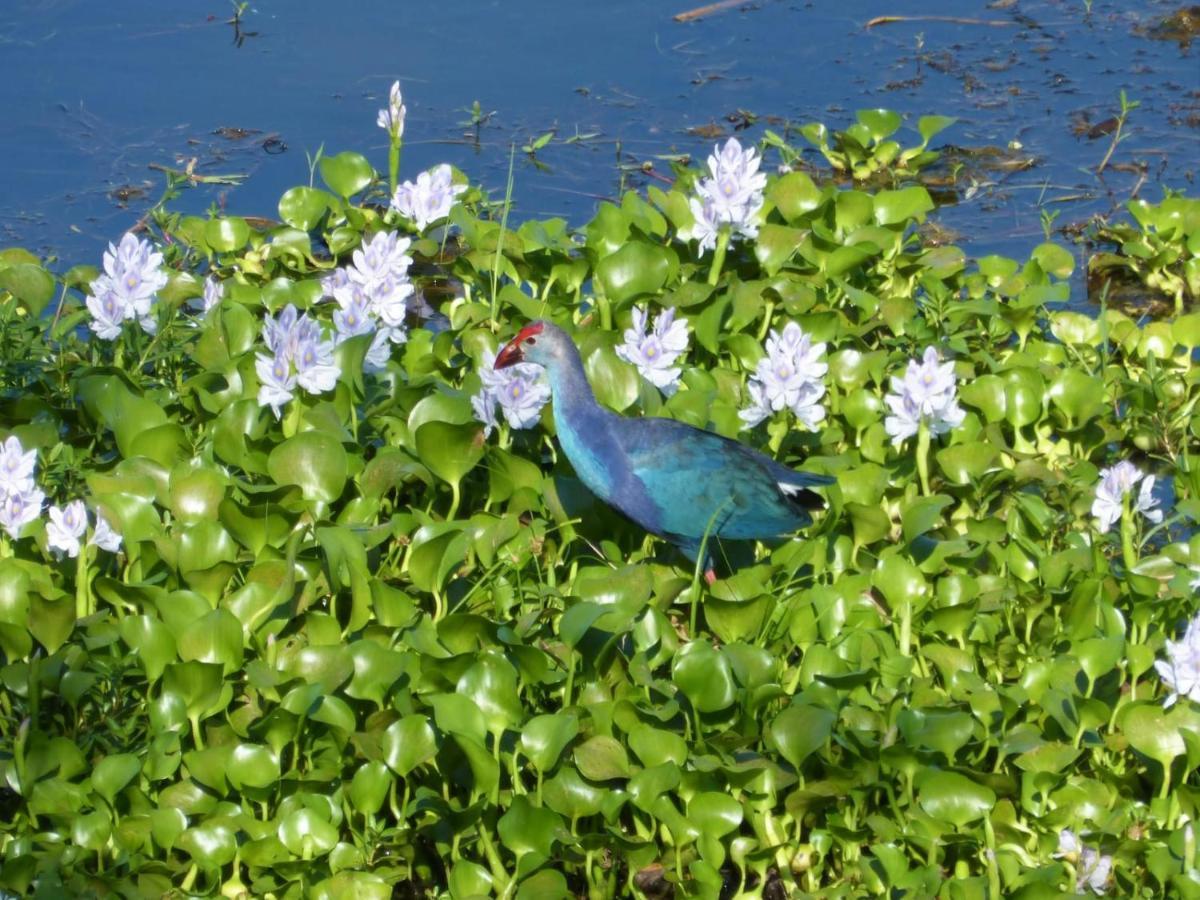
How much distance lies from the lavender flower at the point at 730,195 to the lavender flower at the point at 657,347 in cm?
47

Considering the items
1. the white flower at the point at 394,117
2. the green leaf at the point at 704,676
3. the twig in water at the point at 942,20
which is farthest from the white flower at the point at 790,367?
the twig in water at the point at 942,20

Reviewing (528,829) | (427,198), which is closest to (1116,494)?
(528,829)

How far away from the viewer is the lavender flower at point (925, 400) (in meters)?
3.80

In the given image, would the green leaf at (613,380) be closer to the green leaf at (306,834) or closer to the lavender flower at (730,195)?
the lavender flower at (730,195)

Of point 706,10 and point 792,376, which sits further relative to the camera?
point 706,10

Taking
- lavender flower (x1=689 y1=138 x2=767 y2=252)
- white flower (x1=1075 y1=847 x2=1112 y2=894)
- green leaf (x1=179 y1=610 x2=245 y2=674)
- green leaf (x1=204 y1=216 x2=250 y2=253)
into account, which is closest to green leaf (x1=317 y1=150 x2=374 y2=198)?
green leaf (x1=204 y1=216 x2=250 y2=253)

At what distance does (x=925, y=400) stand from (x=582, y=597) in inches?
36.3

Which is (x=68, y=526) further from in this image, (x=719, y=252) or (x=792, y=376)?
(x=719, y=252)

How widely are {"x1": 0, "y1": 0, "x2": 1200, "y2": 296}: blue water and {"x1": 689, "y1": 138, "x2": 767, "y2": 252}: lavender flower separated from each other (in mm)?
1300

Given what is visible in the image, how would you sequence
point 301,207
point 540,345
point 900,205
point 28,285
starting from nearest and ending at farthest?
point 540,345, point 28,285, point 900,205, point 301,207

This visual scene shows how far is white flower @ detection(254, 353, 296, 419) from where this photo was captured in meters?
3.67

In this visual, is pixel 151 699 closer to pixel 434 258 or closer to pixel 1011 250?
pixel 434 258

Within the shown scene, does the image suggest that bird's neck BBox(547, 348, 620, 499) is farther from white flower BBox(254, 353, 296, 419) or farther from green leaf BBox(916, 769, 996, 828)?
green leaf BBox(916, 769, 996, 828)

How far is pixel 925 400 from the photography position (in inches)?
150
